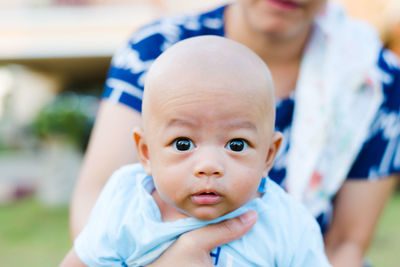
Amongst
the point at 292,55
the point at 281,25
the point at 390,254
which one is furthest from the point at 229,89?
the point at 390,254

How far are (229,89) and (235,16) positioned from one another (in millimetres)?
866

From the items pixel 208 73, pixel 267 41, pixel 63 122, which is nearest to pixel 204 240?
pixel 208 73

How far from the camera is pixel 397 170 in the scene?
Result: 1887mm

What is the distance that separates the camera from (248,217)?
1227mm

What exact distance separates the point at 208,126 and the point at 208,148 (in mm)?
53

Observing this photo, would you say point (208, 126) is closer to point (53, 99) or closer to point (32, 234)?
point (32, 234)

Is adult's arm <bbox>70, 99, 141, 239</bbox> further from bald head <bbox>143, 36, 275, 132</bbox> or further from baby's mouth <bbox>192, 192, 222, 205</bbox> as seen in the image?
baby's mouth <bbox>192, 192, 222, 205</bbox>

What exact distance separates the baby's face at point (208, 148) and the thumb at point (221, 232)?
86 mm

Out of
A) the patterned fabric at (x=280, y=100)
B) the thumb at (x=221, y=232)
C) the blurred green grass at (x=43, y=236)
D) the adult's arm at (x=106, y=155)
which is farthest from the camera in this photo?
the blurred green grass at (x=43, y=236)

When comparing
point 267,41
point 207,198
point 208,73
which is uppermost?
point 267,41

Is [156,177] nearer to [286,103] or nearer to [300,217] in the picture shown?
[300,217]

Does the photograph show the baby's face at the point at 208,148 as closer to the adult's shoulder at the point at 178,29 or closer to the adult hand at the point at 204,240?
the adult hand at the point at 204,240

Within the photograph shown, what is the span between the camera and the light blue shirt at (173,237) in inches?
47.8

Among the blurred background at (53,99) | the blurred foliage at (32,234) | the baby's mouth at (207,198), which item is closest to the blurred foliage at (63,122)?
the blurred background at (53,99)
